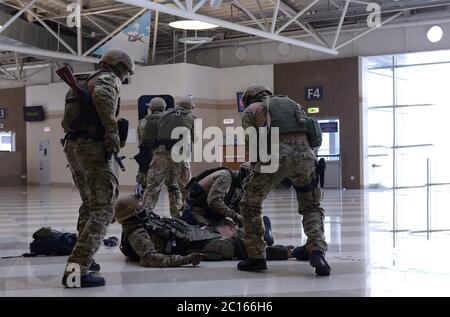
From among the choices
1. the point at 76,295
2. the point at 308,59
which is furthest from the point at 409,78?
the point at 76,295

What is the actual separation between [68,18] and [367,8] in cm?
892

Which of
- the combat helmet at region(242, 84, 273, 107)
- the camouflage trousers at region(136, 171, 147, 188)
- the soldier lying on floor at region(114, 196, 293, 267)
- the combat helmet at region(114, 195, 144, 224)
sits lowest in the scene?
the soldier lying on floor at region(114, 196, 293, 267)

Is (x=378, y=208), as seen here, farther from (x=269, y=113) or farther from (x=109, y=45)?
(x=109, y=45)

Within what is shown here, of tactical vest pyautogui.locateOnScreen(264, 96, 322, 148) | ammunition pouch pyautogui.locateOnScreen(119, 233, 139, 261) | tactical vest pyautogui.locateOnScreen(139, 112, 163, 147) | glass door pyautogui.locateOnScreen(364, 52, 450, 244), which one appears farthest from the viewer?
glass door pyautogui.locateOnScreen(364, 52, 450, 244)

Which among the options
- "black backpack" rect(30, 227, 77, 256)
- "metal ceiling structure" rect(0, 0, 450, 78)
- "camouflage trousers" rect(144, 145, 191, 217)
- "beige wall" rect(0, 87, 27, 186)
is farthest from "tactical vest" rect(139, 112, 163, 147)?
Result: "beige wall" rect(0, 87, 27, 186)

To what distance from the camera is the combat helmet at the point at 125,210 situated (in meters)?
5.06

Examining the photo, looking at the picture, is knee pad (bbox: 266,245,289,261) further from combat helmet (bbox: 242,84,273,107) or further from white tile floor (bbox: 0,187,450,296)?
combat helmet (bbox: 242,84,273,107)

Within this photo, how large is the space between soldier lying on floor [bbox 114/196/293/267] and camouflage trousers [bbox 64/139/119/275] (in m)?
Result: 0.76

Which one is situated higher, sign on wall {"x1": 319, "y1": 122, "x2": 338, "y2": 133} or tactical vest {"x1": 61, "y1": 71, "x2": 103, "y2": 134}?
sign on wall {"x1": 319, "y1": 122, "x2": 338, "y2": 133}

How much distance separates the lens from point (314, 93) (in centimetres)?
1972

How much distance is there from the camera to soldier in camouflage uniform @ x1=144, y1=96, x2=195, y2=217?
7734 millimetres

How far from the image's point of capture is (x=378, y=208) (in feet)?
38.0

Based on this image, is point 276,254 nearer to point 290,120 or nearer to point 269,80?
point 290,120

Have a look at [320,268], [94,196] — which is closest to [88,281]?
[94,196]
